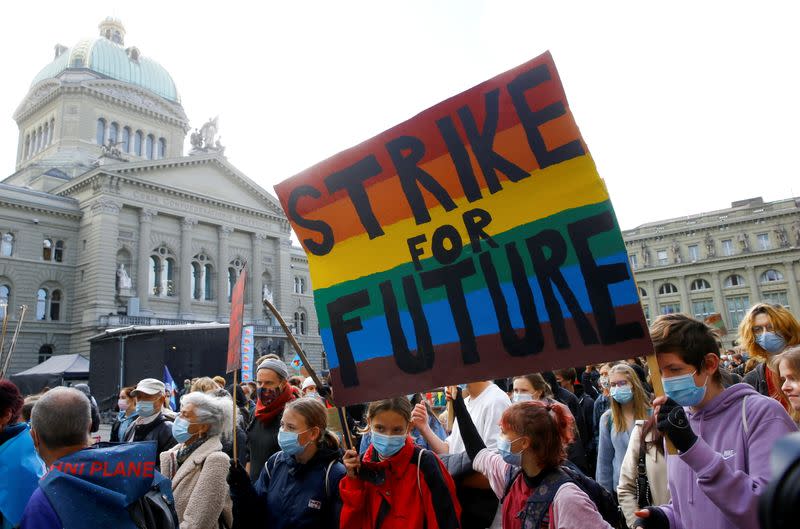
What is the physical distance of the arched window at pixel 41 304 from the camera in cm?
3338

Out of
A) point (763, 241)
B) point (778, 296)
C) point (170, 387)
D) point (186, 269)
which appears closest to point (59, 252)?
point (186, 269)

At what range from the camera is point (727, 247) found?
53500 mm

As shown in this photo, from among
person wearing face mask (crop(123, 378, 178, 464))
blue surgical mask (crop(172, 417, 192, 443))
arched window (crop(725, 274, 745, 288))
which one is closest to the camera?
blue surgical mask (crop(172, 417, 192, 443))

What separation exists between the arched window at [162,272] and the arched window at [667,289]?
154ft

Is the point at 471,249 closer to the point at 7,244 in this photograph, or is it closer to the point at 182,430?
the point at 182,430

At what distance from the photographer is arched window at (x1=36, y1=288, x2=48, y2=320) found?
33.4m

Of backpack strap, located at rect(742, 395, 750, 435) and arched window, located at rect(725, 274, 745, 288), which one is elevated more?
arched window, located at rect(725, 274, 745, 288)

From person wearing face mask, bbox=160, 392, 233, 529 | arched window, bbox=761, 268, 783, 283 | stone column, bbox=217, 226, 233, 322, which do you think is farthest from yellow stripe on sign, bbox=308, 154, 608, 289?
arched window, bbox=761, 268, 783, 283

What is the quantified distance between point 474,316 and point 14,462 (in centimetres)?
248

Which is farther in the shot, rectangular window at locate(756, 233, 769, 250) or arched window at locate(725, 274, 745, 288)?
arched window at locate(725, 274, 745, 288)

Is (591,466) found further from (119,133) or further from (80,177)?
(119,133)

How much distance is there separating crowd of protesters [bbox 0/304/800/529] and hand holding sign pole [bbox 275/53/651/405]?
29 cm

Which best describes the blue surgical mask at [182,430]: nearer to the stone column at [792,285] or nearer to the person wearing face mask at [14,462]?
the person wearing face mask at [14,462]

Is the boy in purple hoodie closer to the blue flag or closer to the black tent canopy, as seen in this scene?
the blue flag
